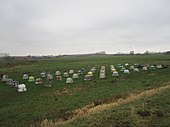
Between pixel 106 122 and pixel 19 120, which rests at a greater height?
pixel 106 122

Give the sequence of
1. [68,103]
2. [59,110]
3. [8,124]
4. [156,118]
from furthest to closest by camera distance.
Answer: [68,103] < [59,110] < [8,124] < [156,118]

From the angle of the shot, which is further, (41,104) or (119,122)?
(41,104)

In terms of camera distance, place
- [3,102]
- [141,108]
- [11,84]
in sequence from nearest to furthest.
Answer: [141,108] → [3,102] → [11,84]

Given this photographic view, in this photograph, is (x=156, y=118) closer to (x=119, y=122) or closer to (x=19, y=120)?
(x=119, y=122)

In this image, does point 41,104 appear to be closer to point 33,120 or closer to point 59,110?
point 59,110

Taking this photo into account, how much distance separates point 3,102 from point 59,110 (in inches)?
489

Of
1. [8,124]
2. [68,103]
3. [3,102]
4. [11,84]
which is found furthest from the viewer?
[11,84]

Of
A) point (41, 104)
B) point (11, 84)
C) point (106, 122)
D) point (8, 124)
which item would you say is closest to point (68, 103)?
point (41, 104)

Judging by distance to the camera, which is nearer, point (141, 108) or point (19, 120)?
point (141, 108)

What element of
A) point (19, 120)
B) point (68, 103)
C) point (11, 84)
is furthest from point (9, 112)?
point (11, 84)

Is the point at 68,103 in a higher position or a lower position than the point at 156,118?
lower

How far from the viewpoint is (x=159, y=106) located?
17641 millimetres

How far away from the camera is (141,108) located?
1691 cm

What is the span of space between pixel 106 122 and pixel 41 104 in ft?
66.8
